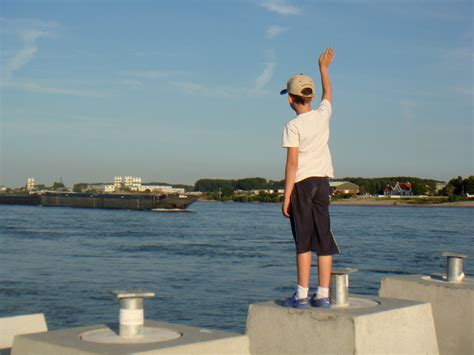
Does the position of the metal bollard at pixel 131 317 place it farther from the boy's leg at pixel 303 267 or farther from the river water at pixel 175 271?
the river water at pixel 175 271

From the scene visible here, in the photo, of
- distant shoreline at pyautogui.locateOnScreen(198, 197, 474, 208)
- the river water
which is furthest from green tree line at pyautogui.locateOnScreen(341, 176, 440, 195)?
the river water

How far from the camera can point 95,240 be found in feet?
117

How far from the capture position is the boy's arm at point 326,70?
5.64m

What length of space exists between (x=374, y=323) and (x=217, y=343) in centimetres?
130

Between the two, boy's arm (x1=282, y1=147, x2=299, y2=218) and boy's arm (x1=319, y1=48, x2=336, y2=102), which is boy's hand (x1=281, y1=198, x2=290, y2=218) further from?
boy's arm (x1=319, y1=48, x2=336, y2=102)

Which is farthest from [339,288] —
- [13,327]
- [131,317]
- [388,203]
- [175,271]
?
[388,203]

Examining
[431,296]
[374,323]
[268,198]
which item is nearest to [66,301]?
[431,296]

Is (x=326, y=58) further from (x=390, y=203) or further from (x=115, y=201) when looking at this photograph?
(x=390, y=203)

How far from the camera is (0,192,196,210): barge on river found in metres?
98.4

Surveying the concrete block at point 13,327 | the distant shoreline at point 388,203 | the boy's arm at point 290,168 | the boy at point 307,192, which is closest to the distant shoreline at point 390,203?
→ the distant shoreline at point 388,203

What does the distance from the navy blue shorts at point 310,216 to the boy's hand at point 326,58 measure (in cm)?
104

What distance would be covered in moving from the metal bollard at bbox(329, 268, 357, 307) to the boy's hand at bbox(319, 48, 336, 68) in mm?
1670

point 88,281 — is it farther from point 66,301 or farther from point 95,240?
Answer: point 95,240

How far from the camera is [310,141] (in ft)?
17.0
